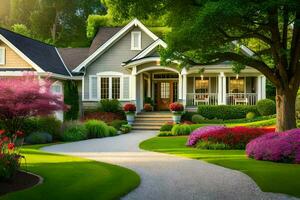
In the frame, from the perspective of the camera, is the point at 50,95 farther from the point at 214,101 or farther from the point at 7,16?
the point at 7,16

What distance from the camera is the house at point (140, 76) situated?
1328 inches

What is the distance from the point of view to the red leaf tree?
21.0 metres

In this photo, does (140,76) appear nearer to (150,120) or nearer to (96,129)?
(150,120)

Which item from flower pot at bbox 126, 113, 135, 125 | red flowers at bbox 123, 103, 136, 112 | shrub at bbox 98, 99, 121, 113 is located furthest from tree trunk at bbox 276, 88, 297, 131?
shrub at bbox 98, 99, 121, 113

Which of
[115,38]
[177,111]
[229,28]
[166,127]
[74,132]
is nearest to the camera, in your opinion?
[229,28]

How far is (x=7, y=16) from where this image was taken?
69000 millimetres

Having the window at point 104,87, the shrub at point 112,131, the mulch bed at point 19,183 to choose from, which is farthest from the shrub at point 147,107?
the mulch bed at point 19,183

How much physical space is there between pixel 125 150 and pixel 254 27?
22.6ft

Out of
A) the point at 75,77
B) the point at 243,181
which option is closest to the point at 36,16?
the point at 75,77

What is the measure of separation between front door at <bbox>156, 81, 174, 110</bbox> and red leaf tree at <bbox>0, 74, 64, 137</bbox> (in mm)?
15845

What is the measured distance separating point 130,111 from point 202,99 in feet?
19.9

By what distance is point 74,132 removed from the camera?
Result: 82.0ft

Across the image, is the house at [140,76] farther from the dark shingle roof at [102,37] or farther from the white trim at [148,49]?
the dark shingle roof at [102,37]

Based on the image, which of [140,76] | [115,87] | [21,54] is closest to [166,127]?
[140,76]
